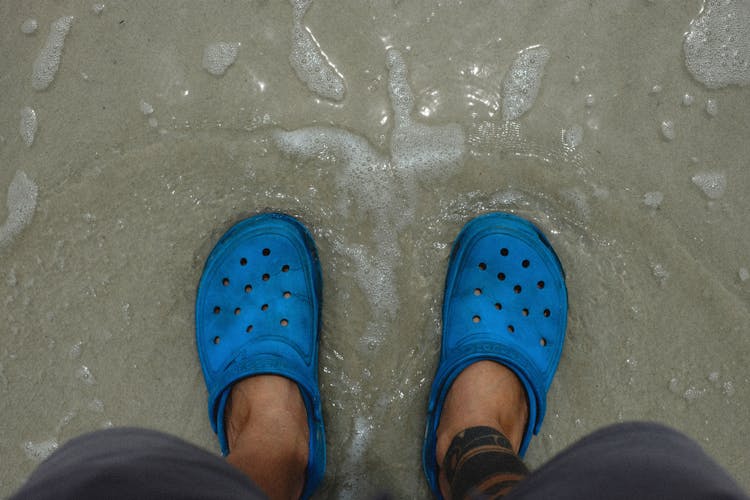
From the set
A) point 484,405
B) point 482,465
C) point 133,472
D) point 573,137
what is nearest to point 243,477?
point 133,472

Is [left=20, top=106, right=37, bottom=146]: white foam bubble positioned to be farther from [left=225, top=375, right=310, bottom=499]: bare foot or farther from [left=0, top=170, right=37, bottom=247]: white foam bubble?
[left=225, top=375, right=310, bottom=499]: bare foot

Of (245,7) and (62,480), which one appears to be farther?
(245,7)

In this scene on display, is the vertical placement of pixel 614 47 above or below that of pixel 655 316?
above

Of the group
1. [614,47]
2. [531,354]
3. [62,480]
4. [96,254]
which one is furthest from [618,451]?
[96,254]

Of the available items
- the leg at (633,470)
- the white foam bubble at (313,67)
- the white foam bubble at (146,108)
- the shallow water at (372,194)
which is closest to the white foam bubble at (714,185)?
the shallow water at (372,194)

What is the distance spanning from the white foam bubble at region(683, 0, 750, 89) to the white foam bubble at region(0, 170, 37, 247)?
1466 millimetres

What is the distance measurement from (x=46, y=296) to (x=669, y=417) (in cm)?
140

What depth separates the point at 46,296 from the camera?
4.13 ft

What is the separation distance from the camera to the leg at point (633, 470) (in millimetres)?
663

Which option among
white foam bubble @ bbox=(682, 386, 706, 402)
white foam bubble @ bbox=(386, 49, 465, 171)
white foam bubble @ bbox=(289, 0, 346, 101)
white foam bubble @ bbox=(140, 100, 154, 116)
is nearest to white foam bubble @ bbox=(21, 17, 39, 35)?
white foam bubble @ bbox=(140, 100, 154, 116)

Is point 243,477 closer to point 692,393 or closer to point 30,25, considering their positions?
point 692,393

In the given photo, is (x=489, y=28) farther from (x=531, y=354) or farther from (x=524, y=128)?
(x=531, y=354)

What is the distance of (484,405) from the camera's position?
4.02 feet

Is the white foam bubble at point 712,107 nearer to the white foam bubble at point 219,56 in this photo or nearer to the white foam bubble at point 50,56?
the white foam bubble at point 219,56
